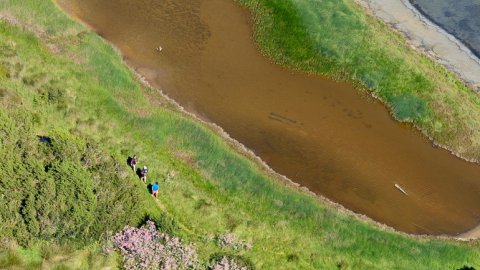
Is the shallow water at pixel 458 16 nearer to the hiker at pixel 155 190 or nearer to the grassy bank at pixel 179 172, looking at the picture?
the grassy bank at pixel 179 172

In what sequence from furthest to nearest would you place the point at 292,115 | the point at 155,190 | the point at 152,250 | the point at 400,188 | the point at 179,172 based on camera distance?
1. the point at 292,115
2. the point at 400,188
3. the point at 179,172
4. the point at 155,190
5. the point at 152,250

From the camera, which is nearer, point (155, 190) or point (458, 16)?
point (155, 190)

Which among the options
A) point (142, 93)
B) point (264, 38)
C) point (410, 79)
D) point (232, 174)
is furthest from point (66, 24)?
A: point (410, 79)

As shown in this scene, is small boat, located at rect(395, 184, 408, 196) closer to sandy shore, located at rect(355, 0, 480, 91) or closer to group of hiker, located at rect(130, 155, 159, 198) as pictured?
sandy shore, located at rect(355, 0, 480, 91)

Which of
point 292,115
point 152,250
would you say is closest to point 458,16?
point 292,115

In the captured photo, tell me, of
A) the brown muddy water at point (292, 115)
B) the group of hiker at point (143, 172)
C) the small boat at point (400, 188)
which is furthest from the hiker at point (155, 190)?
the small boat at point (400, 188)

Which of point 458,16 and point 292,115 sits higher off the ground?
point 458,16

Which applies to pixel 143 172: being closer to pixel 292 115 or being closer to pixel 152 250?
pixel 152 250
